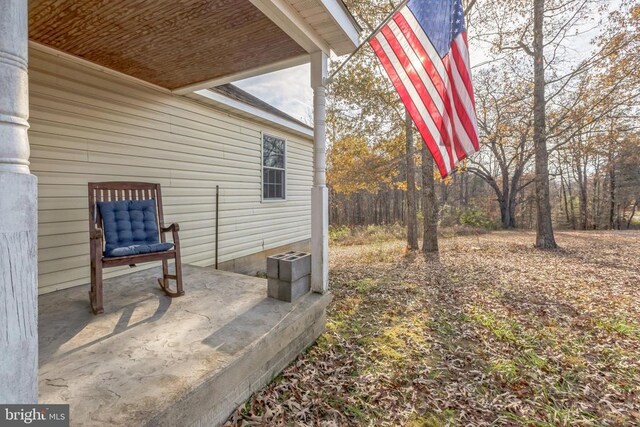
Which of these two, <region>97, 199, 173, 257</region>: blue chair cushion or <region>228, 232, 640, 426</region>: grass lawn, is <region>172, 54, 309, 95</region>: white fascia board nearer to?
<region>97, 199, 173, 257</region>: blue chair cushion

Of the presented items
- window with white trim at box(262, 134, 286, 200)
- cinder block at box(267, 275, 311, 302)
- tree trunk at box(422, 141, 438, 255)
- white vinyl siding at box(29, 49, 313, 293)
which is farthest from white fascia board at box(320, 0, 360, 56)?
tree trunk at box(422, 141, 438, 255)

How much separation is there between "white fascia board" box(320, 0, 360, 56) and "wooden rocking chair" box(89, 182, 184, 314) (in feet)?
8.27

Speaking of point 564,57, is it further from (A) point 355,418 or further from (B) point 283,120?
(A) point 355,418

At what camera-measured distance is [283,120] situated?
6.32m

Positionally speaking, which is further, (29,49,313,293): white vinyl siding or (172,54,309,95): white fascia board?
(172,54,309,95): white fascia board

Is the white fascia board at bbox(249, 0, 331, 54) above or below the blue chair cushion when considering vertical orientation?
above

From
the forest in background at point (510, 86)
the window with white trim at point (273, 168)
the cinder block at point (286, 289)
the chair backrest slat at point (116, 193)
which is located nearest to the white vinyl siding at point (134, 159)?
the window with white trim at point (273, 168)

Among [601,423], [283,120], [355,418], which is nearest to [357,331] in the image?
[355,418]

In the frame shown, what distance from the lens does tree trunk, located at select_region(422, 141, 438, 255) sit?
23.7 ft

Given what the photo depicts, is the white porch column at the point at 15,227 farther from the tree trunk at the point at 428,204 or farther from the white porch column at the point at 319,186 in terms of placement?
the tree trunk at the point at 428,204

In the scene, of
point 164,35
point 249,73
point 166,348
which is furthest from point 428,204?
point 166,348

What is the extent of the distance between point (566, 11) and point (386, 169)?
5901 mm

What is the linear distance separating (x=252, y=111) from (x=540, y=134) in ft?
23.0

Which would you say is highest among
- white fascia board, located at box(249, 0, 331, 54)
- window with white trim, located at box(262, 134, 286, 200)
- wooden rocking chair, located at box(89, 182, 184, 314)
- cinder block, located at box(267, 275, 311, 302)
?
white fascia board, located at box(249, 0, 331, 54)
